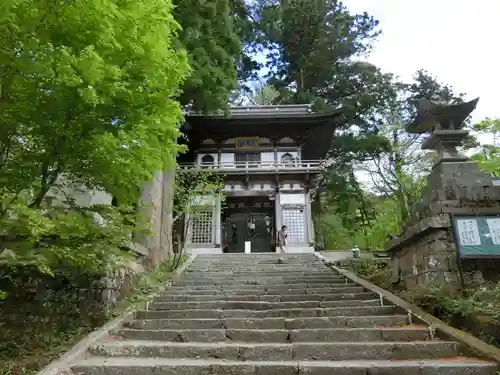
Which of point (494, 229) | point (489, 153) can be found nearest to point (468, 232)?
point (494, 229)

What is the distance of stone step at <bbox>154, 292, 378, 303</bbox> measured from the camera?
7.73 m

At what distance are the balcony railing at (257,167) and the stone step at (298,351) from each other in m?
15.7

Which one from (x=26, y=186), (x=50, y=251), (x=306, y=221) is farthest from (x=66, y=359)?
(x=306, y=221)

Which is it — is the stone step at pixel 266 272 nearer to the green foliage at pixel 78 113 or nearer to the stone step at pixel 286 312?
the stone step at pixel 286 312

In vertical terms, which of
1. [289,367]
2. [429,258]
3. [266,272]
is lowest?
[289,367]

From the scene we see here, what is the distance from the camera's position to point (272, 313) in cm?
669

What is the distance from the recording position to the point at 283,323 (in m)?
6.10

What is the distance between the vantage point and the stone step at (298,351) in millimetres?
4855

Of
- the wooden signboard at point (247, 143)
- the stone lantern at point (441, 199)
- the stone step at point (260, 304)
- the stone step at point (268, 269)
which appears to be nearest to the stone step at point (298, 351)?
the stone lantern at point (441, 199)

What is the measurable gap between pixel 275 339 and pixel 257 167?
1611cm

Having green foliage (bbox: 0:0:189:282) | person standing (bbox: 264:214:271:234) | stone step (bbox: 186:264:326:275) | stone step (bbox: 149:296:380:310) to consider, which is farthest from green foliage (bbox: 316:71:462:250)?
green foliage (bbox: 0:0:189:282)

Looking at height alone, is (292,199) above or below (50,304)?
above

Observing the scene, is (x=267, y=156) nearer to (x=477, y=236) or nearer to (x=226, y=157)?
(x=226, y=157)

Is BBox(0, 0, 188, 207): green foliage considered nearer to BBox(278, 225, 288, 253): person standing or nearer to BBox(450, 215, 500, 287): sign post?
BBox(450, 215, 500, 287): sign post
